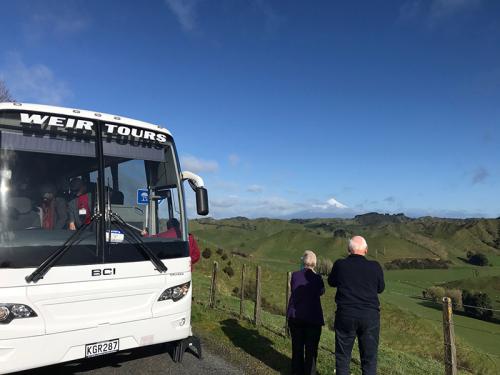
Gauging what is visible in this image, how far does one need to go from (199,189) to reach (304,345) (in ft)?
9.18

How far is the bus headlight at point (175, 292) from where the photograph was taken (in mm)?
6008

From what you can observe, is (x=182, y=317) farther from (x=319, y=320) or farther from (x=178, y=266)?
(x=319, y=320)

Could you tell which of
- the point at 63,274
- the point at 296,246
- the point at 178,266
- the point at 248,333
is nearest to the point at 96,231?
the point at 63,274

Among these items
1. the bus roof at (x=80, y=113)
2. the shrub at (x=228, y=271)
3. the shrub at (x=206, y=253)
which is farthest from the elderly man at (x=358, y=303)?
the shrub at (x=206, y=253)

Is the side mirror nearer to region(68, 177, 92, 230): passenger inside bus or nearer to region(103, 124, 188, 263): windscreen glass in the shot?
region(103, 124, 188, 263): windscreen glass

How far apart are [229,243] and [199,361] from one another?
94.8 meters

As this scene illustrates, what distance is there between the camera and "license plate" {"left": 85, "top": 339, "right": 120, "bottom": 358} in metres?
5.26

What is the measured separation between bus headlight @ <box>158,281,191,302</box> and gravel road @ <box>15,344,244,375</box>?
1081 millimetres

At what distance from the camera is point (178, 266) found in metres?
6.15

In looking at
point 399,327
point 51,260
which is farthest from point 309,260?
point 399,327

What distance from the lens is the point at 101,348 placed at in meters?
5.36

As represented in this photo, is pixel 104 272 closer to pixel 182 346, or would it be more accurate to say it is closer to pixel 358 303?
pixel 182 346

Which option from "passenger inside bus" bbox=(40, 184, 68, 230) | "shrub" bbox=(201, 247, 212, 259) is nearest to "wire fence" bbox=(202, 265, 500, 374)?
"shrub" bbox=(201, 247, 212, 259)

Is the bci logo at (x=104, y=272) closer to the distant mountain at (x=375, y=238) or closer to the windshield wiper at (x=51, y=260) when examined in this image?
the windshield wiper at (x=51, y=260)
